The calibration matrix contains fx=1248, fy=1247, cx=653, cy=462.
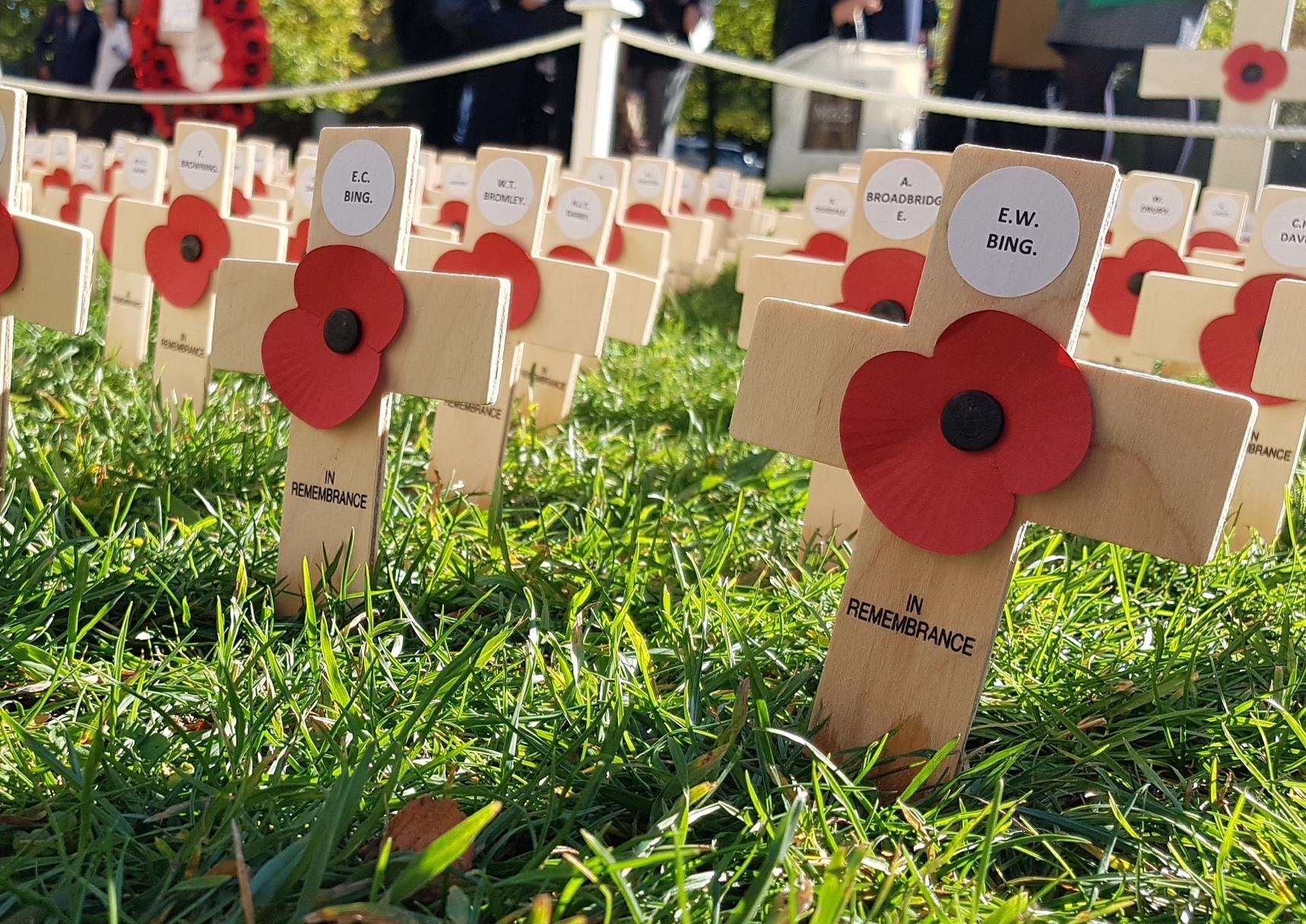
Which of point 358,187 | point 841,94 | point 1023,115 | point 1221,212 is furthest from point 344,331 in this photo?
point 841,94

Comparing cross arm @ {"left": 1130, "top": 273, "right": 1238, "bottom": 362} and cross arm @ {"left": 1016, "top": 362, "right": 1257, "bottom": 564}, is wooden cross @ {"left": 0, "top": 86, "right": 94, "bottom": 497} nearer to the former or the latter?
cross arm @ {"left": 1016, "top": 362, "right": 1257, "bottom": 564}

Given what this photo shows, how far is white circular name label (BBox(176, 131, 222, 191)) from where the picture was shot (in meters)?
2.63

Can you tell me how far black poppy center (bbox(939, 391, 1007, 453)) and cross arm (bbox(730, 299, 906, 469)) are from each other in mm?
106

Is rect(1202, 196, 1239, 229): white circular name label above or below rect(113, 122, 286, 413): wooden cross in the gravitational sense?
A: above

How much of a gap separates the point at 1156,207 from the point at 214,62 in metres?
7.13

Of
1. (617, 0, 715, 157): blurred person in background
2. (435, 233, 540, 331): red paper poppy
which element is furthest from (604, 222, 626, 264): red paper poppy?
(617, 0, 715, 157): blurred person in background

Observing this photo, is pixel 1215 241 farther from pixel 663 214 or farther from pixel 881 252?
pixel 881 252

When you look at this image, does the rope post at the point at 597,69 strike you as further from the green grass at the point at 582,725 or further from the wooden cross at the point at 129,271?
the green grass at the point at 582,725

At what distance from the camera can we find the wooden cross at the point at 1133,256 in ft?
9.16

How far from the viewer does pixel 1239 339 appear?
2059mm

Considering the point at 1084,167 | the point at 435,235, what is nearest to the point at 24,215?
the point at 435,235

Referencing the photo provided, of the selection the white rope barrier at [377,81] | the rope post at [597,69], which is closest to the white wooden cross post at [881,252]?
the rope post at [597,69]

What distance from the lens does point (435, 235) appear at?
8.64 feet

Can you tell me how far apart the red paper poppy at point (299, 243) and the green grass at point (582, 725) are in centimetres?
64
